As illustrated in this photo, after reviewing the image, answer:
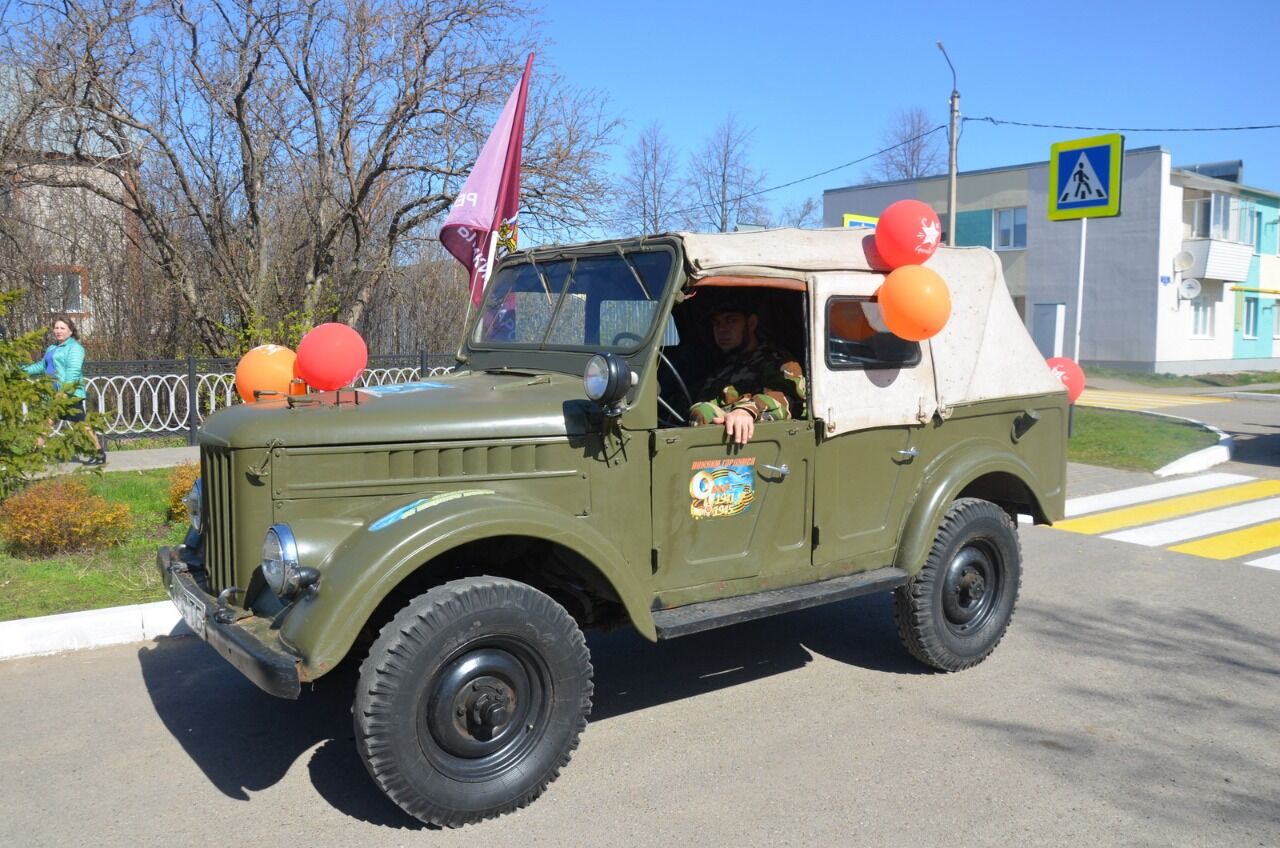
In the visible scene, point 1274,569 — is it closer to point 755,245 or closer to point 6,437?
point 755,245

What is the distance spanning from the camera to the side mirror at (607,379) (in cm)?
366

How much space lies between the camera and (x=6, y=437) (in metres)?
6.75

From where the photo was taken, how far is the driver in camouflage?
4.26m

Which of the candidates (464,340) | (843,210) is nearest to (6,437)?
(464,340)

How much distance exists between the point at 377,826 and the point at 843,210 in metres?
32.2

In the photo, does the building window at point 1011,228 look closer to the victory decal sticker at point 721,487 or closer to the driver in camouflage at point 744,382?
the driver in camouflage at point 744,382

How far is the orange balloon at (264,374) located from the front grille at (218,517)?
80 centimetres

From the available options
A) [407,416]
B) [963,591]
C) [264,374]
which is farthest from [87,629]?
[963,591]

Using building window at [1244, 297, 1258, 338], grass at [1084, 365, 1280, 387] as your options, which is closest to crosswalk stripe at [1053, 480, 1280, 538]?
grass at [1084, 365, 1280, 387]

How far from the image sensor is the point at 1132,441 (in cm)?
1296

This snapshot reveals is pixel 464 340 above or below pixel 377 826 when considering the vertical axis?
above

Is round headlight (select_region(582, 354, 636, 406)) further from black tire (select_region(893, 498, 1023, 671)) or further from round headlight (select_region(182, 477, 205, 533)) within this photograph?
black tire (select_region(893, 498, 1023, 671))

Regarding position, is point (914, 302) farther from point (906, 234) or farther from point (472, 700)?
point (472, 700)

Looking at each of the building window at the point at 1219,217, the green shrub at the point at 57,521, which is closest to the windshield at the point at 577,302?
the green shrub at the point at 57,521
